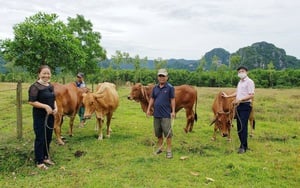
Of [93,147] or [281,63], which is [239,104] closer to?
[93,147]

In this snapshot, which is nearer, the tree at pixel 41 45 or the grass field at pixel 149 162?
the grass field at pixel 149 162

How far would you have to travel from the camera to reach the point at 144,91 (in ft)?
32.1

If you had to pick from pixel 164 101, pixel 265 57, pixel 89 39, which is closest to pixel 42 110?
pixel 164 101

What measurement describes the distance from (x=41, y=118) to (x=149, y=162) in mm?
2436

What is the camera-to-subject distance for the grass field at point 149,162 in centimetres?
564

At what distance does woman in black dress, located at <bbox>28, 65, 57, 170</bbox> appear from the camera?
231 inches

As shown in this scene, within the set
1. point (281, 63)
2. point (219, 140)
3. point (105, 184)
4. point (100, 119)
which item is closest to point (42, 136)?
point (105, 184)

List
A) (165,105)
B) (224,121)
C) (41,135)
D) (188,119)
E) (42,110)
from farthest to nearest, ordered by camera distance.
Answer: (188,119), (224,121), (165,105), (41,135), (42,110)

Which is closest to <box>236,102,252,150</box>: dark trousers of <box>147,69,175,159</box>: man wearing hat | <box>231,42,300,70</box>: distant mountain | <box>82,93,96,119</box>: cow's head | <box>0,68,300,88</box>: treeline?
<box>147,69,175,159</box>: man wearing hat

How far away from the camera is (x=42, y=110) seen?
6.06 meters

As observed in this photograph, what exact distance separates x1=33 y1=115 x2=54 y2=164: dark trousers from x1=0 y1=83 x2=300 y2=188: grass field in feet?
0.96

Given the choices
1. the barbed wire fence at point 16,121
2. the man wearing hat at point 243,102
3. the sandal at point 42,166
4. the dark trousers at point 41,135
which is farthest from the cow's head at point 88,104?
the man wearing hat at point 243,102

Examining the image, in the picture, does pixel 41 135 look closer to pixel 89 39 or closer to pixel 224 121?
pixel 224 121

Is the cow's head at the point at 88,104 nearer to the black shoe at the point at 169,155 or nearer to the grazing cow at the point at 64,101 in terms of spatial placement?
the grazing cow at the point at 64,101
